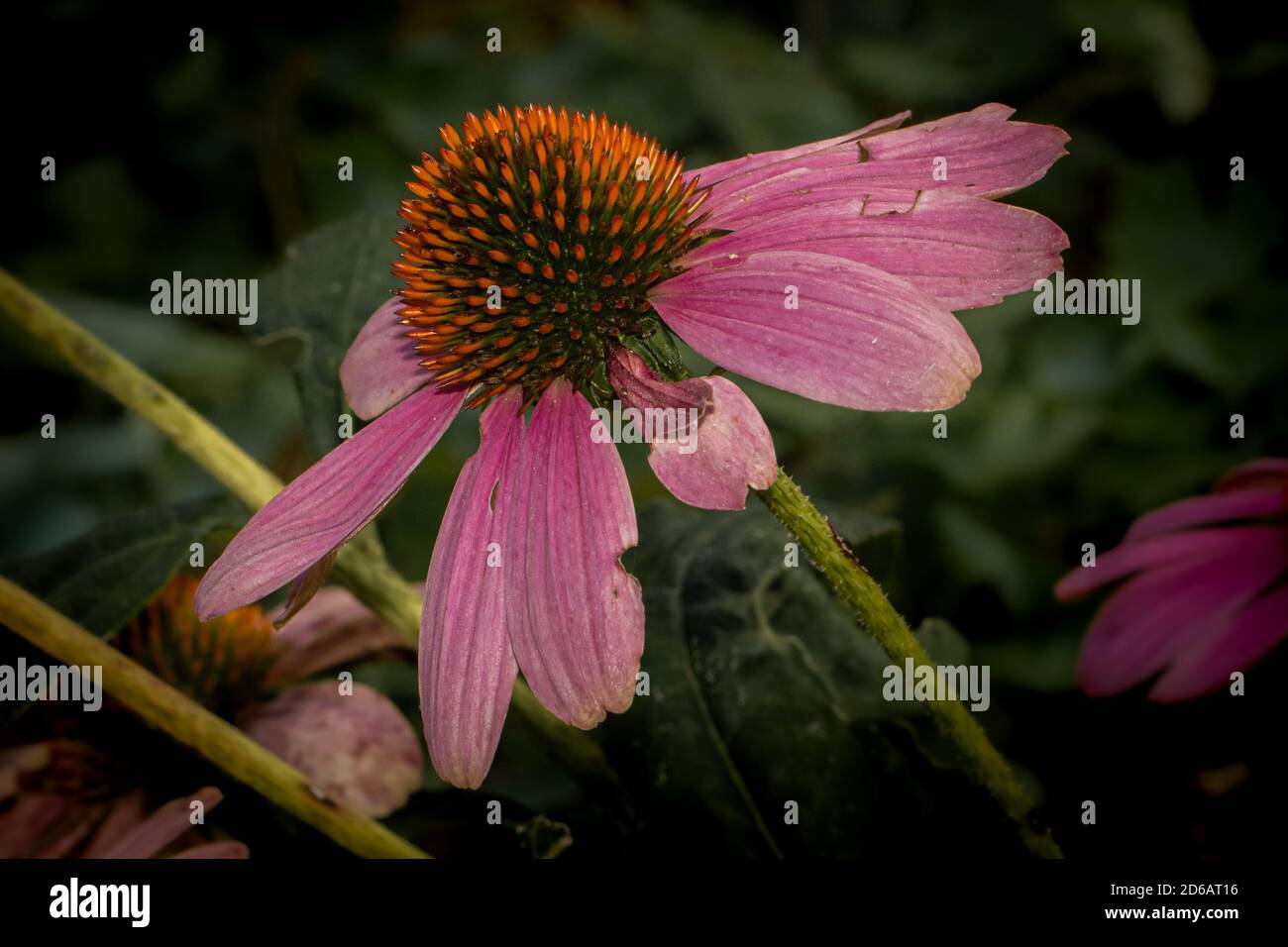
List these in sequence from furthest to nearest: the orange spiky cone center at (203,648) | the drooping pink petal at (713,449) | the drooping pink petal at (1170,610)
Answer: the orange spiky cone center at (203,648) → the drooping pink petal at (1170,610) → the drooping pink petal at (713,449)

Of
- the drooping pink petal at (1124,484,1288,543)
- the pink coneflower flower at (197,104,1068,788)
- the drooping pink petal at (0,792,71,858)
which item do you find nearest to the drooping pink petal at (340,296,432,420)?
the pink coneflower flower at (197,104,1068,788)

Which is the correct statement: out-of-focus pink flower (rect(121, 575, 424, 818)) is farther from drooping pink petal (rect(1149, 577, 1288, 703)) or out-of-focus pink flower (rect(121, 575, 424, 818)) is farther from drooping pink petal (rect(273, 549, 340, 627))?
drooping pink petal (rect(1149, 577, 1288, 703))

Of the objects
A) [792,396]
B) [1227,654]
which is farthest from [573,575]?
[792,396]

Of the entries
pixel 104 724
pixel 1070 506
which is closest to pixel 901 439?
pixel 1070 506

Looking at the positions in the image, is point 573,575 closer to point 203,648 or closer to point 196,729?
point 196,729

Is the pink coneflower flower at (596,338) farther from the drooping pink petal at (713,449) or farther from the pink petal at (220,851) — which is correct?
the pink petal at (220,851)

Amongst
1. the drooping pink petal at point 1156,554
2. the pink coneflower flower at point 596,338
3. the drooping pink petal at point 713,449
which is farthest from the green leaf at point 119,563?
the drooping pink petal at point 1156,554
